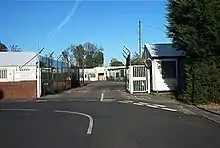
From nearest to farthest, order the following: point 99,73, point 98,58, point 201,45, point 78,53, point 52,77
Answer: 1. point 201,45
2. point 52,77
3. point 99,73
4. point 78,53
5. point 98,58

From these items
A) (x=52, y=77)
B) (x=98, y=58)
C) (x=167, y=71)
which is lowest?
(x=52, y=77)

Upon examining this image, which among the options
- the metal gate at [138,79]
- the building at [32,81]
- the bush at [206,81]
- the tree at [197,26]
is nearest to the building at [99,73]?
the building at [32,81]

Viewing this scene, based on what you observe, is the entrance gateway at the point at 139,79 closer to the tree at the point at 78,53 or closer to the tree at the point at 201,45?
the tree at the point at 201,45

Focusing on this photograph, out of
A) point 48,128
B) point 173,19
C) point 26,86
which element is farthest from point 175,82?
point 48,128

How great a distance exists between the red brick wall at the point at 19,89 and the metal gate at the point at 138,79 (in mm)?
7992

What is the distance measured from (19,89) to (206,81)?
16083mm

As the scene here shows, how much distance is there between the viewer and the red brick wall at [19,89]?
107 ft

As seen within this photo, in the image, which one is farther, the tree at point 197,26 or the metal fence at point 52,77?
the metal fence at point 52,77

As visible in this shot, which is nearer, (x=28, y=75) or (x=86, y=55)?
(x=28, y=75)

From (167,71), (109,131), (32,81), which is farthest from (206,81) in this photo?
(32,81)

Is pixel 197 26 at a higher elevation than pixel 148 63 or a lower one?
higher

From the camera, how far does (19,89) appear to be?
3288 centimetres

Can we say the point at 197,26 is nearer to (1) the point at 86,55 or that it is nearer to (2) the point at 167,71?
(2) the point at 167,71

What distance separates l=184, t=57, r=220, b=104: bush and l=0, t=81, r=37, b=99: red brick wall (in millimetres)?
14539
